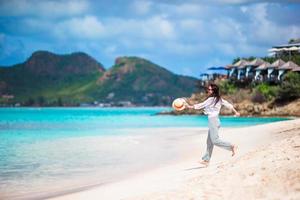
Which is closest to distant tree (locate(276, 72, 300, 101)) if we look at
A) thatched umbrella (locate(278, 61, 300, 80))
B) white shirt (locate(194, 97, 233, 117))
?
thatched umbrella (locate(278, 61, 300, 80))

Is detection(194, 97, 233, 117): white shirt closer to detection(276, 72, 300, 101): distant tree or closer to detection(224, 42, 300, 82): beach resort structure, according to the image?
detection(276, 72, 300, 101): distant tree

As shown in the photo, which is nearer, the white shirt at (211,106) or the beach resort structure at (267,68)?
the white shirt at (211,106)

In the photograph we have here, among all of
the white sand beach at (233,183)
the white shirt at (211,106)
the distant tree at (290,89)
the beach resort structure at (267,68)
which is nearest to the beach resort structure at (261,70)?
the beach resort structure at (267,68)

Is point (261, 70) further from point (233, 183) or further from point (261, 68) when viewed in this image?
point (233, 183)

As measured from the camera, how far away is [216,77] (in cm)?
8869

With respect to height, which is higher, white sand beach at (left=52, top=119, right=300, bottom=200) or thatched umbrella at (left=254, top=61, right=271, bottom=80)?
thatched umbrella at (left=254, top=61, right=271, bottom=80)

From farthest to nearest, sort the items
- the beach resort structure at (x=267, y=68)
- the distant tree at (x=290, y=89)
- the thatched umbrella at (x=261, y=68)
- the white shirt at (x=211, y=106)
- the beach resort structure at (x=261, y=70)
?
the thatched umbrella at (x=261, y=68), the beach resort structure at (x=267, y=68), the beach resort structure at (x=261, y=70), the distant tree at (x=290, y=89), the white shirt at (x=211, y=106)

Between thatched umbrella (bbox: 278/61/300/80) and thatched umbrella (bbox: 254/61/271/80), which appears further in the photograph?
thatched umbrella (bbox: 254/61/271/80)

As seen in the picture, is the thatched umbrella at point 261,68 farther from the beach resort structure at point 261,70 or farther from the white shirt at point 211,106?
the white shirt at point 211,106

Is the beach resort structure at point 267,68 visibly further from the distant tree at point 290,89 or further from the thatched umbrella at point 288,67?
the distant tree at point 290,89

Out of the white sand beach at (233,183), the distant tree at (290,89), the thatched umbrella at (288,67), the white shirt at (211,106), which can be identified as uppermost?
the thatched umbrella at (288,67)

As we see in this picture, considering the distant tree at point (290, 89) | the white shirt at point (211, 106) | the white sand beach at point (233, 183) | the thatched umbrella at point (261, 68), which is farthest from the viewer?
the thatched umbrella at point (261, 68)

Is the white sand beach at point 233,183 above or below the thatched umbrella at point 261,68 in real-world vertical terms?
below

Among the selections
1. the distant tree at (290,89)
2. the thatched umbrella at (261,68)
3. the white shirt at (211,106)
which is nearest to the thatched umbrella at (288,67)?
the thatched umbrella at (261,68)
